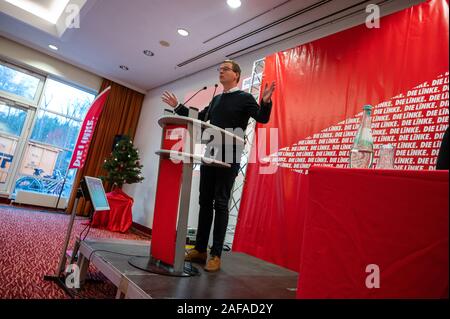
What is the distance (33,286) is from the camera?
4.96ft

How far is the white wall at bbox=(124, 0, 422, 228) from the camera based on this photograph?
11.0 feet

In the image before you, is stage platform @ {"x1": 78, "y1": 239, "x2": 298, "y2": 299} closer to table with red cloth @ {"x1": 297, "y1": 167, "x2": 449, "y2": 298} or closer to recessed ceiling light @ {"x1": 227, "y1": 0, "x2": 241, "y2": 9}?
table with red cloth @ {"x1": 297, "y1": 167, "x2": 449, "y2": 298}

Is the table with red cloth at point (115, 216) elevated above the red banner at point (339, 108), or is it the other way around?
the red banner at point (339, 108)

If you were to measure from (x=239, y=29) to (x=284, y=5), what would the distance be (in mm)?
694

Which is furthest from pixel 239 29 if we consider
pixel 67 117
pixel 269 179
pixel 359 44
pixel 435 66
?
pixel 67 117

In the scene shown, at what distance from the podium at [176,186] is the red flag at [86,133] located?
163 inches

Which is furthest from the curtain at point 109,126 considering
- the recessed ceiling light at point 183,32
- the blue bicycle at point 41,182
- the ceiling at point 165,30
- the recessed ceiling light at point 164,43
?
the recessed ceiling light at point 183,32

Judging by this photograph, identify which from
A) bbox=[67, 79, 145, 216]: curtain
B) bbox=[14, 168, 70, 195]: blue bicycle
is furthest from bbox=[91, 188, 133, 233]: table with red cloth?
bbox=[14, 168, 70, 195]: blue bicycle

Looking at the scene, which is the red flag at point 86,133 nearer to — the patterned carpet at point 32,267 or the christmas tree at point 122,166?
the christmas tree at point 122,166

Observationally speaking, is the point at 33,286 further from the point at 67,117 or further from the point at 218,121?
the point at 67,117

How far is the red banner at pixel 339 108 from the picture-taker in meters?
1.95

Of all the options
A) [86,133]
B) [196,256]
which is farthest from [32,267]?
[86,133]

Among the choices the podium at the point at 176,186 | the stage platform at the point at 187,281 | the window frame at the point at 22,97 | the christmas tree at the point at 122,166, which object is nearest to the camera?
the stage platform at the point at 187,281
